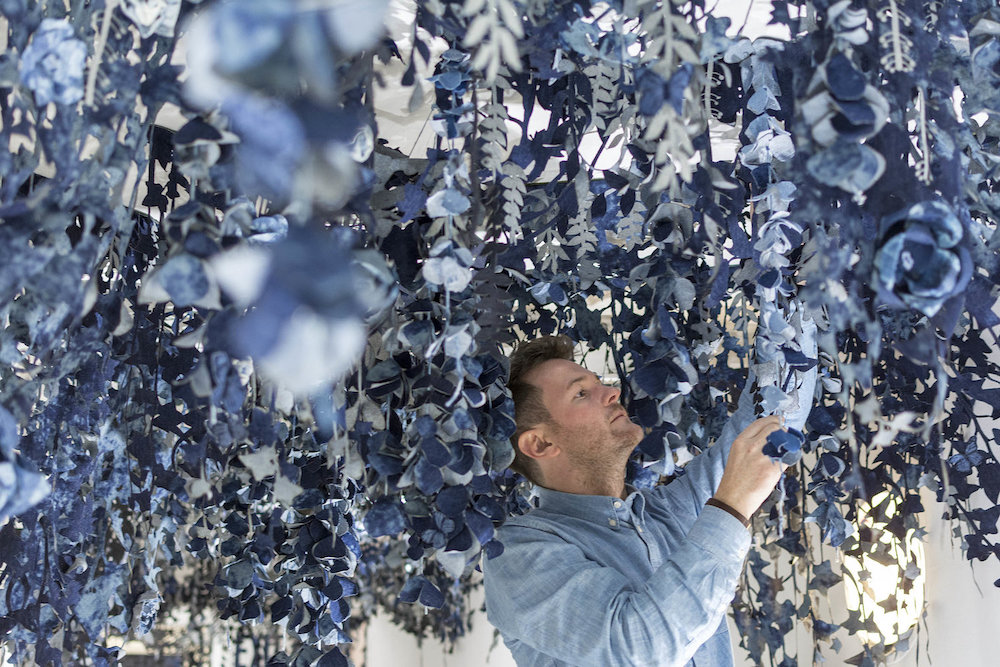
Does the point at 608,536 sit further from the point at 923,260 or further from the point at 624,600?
the point at 923,260

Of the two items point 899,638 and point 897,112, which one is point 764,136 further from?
point 899,638

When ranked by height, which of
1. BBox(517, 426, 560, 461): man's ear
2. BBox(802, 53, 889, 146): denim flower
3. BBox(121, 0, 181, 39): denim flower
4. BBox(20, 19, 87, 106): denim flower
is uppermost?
BBox(517, 426, 560, 461): man's ear

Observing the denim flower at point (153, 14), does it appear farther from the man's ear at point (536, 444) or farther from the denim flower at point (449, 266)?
the man's ear at point (536, 444)

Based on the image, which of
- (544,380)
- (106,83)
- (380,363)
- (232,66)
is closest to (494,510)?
(380,363)

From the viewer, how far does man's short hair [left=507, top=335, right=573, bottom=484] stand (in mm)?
1801

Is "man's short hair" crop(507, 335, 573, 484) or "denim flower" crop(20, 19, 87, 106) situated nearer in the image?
"denim flower" crop(20, 19, 87, 106)

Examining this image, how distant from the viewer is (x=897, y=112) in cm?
63

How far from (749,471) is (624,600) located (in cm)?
26

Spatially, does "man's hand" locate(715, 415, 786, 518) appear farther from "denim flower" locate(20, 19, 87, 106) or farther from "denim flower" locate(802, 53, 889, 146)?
"denim flower" locate(20, 19, 87, 106)

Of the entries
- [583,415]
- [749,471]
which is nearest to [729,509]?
[749,471]

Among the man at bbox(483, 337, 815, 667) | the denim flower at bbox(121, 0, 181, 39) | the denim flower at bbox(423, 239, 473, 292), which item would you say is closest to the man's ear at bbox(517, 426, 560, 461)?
the man at bbox(483, 337, 815, 667)

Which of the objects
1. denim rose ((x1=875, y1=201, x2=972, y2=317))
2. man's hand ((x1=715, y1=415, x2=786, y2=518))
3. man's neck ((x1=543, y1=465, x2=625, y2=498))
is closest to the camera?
denim rose ((x1=875, y1=201, x2=972, y2=317))

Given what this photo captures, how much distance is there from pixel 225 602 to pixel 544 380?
2.25 feet

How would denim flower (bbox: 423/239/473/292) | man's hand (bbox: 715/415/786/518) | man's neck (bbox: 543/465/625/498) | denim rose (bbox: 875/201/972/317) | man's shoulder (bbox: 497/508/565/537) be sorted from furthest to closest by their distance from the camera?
man's neck (bbox: 543/465/625/498) < man's shoulder (bbox: 497/508/565/537) < man's hand (bbox: 715/415/786/518) < denim flower (bbox: 423/239/473/292) < denim rose (bbox: 875/201/972/317)
